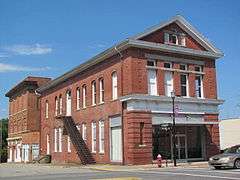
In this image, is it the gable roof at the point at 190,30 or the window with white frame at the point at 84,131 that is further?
the window with white frame at the point at 84,131

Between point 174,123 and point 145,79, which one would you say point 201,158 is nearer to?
point 174,123

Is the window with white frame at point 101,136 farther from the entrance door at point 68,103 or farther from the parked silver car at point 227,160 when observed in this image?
the parked silver car at point 227,160

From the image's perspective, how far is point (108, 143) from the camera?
37156 mm

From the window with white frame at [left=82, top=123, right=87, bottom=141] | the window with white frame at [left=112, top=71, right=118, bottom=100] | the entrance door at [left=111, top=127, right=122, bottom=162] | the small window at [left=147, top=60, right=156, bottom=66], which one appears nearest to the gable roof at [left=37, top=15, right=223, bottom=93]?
the small window at [left=147, top=60, right=156, bottom=66]

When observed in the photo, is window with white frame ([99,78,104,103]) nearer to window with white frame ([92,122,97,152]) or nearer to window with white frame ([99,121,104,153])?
window with white frame ([99,121,104,153])

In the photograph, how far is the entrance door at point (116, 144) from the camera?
35.3m

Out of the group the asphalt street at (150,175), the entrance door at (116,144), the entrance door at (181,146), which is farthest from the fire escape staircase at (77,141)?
the asphalt street at (150,175)

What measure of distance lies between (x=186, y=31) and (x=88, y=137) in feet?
44.1

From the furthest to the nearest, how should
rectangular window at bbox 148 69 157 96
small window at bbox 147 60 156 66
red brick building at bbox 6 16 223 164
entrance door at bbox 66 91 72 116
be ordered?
entrance door at bbox 66 91 72 116
small window at bbox 147 60 156 66
rectangular window at bbox 148 69 157 96
red brick building at bbox 6 16 223 164

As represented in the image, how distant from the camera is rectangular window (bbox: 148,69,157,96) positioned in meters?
35.3

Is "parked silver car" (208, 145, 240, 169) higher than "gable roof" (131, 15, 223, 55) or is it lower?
lower

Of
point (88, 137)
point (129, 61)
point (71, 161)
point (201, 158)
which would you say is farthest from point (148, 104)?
point (71, 161)

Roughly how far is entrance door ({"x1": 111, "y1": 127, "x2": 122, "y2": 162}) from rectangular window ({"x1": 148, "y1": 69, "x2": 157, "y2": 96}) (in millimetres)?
3982

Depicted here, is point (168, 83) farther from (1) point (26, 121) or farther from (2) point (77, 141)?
(1) point (26, 121)
